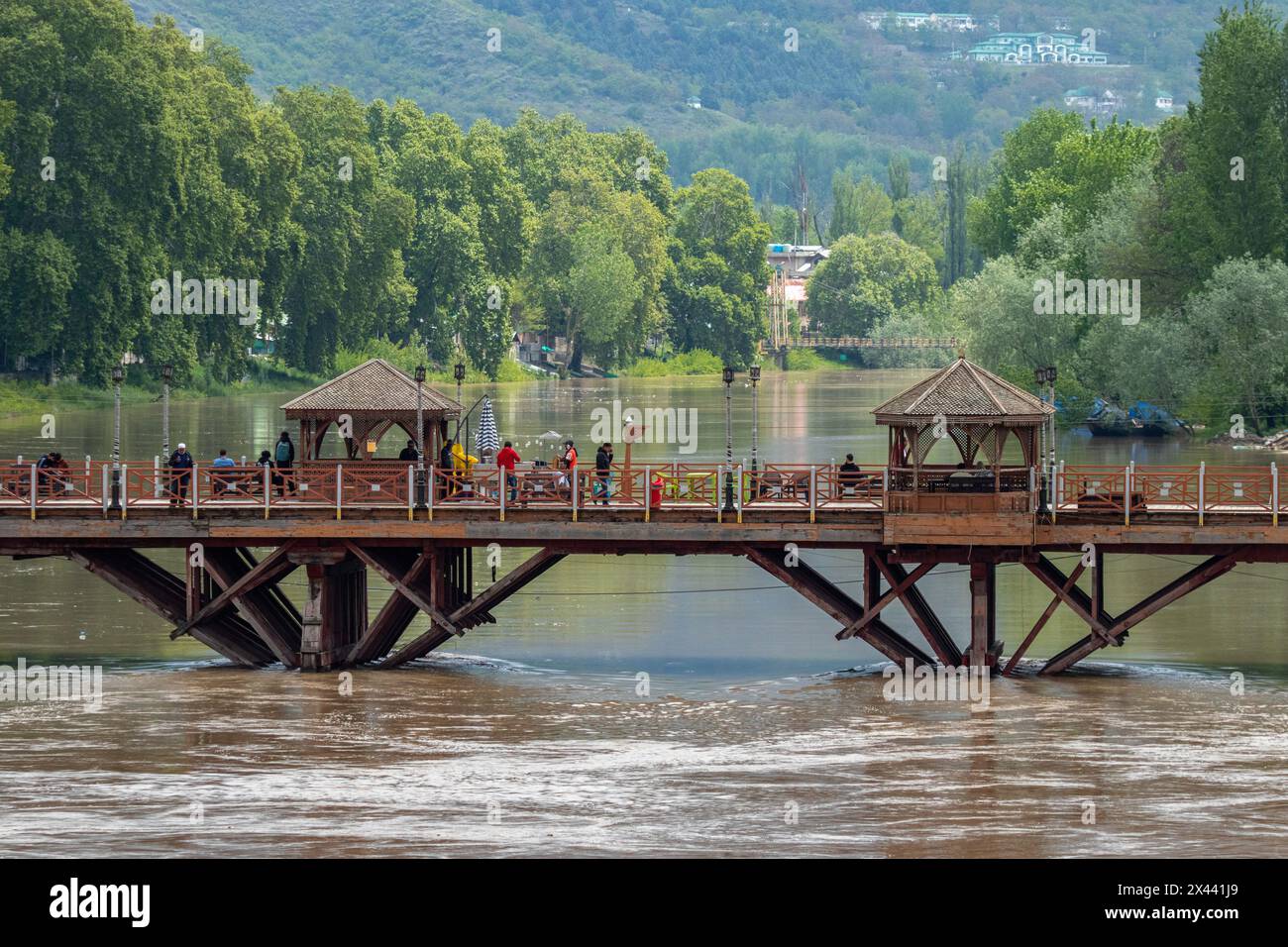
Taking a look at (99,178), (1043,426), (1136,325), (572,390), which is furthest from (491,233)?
(1043,426)

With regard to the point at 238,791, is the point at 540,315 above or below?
above

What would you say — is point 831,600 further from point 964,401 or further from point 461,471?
point 461,471

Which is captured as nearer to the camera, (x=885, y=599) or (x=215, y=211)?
(x=885, y=599)

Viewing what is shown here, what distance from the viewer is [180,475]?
42.7 meters

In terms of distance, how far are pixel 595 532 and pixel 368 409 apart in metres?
4.93

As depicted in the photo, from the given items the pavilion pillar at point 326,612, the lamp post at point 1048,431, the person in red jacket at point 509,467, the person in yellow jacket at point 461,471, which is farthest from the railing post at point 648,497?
the lamp post at point 1048,431

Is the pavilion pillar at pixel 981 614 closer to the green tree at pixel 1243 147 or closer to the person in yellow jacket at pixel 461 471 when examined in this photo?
the person in yellow jacket at pixel 461 471

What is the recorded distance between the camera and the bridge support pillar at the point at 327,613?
138 feet

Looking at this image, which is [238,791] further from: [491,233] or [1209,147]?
[491,233]

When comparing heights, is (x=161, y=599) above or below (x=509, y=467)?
below

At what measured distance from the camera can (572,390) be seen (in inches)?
6412

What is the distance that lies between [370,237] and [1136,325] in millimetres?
61621

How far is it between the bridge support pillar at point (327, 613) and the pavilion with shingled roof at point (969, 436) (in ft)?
34.2

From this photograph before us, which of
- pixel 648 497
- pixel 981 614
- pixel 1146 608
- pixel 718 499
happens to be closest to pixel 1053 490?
pixel 981 614
